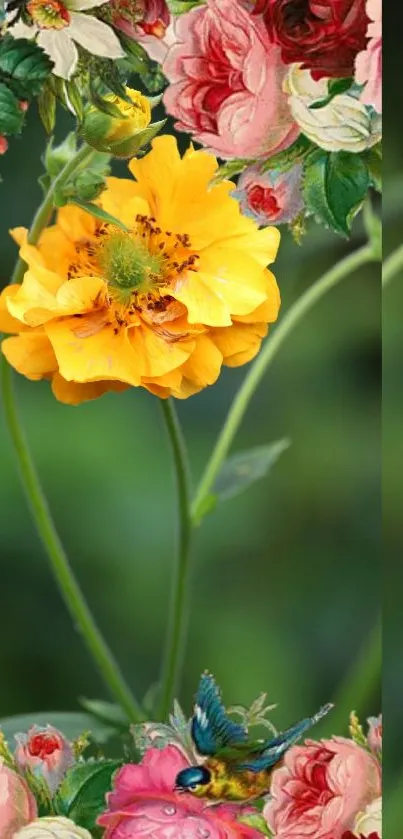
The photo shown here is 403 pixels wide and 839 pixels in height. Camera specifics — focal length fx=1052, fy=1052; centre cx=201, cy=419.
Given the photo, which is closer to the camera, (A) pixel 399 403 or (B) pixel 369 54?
(B) pixel 369 54

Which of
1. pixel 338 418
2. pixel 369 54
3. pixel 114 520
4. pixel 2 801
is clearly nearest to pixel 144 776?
pixel 2 801

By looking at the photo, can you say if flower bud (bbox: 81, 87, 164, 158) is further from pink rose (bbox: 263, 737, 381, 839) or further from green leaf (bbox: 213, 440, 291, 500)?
pink rose (bbox: 263, 737, 381, 839)

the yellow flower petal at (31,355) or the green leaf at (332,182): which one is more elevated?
the green leaf at (332,182)

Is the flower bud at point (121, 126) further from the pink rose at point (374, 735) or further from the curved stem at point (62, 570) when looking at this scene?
the pink rose at point (374, 735)

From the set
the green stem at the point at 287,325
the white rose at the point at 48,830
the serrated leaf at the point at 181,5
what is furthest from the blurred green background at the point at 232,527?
the serrated leaf at the point at 181,5

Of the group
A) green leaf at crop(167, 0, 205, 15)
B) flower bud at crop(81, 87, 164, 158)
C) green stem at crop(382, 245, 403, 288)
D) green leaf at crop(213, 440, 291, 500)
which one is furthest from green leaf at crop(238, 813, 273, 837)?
green leaf at crop(167, 0, 205, 15)

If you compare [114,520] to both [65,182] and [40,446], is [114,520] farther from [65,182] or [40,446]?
[65,182]

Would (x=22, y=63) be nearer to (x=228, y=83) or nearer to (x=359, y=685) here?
(x=228, y=83)
